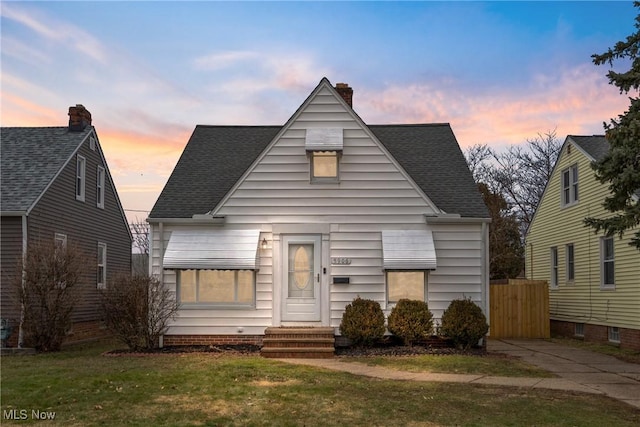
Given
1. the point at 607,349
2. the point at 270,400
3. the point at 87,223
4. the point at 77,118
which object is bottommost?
the point at 607,349

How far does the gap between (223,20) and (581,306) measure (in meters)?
14.9

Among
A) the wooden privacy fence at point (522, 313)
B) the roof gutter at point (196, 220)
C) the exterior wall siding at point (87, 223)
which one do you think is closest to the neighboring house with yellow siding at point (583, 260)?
the wooden privacy fence at point (522, 313)

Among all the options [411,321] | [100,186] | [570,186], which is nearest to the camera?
[411,321]

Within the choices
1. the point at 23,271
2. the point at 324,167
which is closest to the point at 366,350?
the point at 324,167

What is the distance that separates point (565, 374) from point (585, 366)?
1716mm

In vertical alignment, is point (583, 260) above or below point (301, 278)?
above

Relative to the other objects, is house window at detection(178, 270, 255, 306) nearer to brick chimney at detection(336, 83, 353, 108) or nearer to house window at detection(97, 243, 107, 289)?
brick chimney at detection(336, 83, 353, 108)

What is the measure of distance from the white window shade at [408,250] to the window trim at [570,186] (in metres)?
8.81

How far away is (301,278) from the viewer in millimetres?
15641

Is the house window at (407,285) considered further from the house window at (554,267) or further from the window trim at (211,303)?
the house window at (554,267)

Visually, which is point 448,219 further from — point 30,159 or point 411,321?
point 30,159

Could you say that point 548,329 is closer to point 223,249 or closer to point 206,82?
point 223,249

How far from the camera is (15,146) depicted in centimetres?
2062

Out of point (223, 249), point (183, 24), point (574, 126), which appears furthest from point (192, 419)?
point (574, 126)
